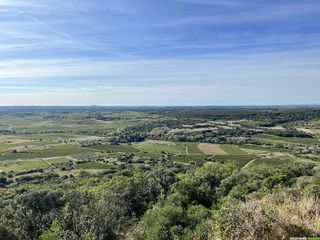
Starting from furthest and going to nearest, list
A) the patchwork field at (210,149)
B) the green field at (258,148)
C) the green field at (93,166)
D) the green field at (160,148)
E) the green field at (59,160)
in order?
the green field at (160,148), the green field at (258,148), the patchwork field at (210,149), the green field at (59,160), the green field at (93,166)

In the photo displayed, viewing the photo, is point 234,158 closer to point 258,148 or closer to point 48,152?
point 258,148

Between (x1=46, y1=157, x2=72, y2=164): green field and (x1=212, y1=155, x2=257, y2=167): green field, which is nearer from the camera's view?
(x1=212, y1=155, x2=257, y2=167): green field

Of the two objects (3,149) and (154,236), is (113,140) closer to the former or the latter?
(3,149)

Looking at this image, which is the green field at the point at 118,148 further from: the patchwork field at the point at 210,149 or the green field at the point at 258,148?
the green field at the point at 258,148

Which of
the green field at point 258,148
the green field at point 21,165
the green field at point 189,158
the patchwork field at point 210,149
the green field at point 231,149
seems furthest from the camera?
the green field at point 258,148

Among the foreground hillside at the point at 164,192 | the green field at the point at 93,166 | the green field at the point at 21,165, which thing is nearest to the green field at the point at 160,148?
the foreground hillside at the point at 164,192

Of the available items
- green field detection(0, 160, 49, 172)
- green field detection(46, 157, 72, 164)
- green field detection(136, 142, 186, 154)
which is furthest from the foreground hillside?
green field detection(136, 142, 186, 154)

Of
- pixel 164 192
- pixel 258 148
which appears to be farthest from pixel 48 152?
pixel 164 192

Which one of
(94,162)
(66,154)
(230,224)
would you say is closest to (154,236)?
(230,224)

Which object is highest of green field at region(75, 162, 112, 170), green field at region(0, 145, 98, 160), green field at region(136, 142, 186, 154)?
green field at region(136, 142, 186, 154)

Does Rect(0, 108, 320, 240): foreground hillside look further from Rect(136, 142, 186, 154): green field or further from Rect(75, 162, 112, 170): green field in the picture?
Rect(136, 142, 186, 154): green field

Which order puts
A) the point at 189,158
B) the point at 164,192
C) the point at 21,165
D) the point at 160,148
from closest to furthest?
the point at 164,192
the point at 21,165
the point at 189,158
the point at 160,148

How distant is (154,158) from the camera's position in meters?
130

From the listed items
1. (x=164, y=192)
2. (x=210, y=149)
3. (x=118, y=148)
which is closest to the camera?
(x=164, y=192)
